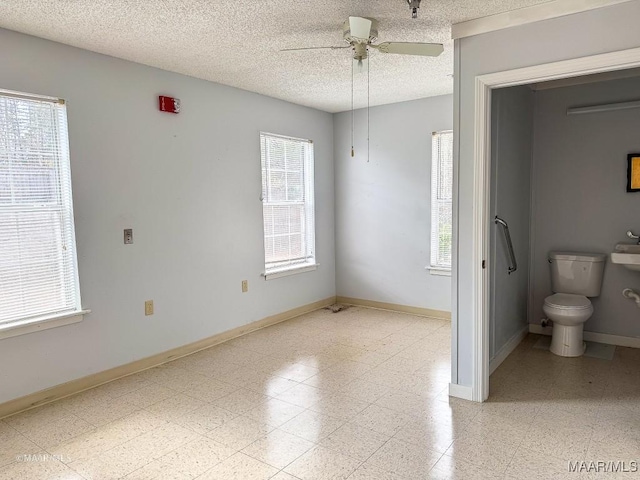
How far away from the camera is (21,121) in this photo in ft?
9.12

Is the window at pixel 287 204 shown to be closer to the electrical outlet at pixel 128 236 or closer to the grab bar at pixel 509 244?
the electrical outlet at pixel 128 236

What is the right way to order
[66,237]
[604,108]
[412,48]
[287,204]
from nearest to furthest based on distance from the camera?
[412,48] → [66,237] → [604,108] → [287,204]

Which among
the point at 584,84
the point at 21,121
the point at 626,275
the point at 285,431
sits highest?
the point at 584,84

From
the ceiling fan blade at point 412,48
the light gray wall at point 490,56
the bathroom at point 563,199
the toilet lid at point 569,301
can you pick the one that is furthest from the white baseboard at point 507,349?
the ceiling fan blade at point 412,48

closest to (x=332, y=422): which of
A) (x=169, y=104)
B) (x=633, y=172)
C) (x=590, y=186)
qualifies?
(x=169, y=104)

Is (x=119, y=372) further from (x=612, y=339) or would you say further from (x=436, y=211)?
(x=612, y=339)

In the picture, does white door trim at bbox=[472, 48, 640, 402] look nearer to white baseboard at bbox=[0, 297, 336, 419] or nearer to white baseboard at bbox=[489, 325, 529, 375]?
white baseboard at bbox=[489, 325, 529, 375]

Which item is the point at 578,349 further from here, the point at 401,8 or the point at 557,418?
the point at 401,8

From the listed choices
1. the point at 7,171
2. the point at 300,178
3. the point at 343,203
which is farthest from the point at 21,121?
the point at 343,203

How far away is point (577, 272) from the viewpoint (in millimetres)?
3824

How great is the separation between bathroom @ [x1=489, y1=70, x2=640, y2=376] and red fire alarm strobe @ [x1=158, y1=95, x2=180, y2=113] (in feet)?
8.53

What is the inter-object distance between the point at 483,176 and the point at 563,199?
1799 millimetres

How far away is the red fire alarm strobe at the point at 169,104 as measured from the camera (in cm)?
353

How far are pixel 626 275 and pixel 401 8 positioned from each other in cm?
300
